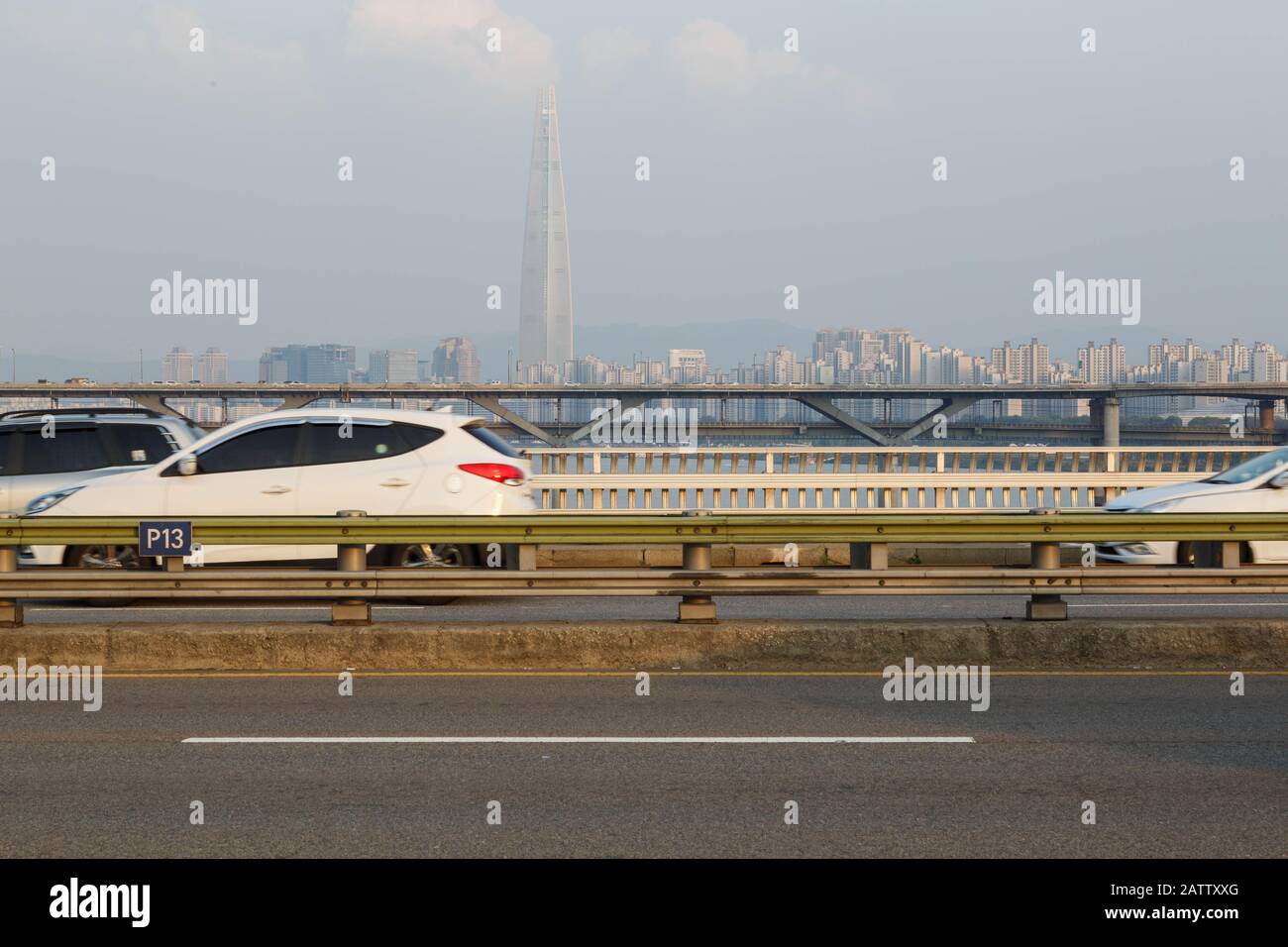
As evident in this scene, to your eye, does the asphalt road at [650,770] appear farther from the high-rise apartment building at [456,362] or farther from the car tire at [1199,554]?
the high-rise apartment building at [456,362]

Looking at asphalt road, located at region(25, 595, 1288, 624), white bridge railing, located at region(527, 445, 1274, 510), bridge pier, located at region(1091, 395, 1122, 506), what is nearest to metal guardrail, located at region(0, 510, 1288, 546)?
asphalt road, located at region(25, 595, 1288, 624)

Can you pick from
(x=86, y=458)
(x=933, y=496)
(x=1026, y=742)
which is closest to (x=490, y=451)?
(x=86, y=458)

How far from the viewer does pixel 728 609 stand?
13.1 meters

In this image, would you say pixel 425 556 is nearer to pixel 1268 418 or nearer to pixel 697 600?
pixel 697 600

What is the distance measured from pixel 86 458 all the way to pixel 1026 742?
11701mm

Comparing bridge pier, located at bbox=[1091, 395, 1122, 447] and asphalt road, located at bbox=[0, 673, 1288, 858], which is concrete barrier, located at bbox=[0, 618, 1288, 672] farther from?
bridge pier, located at bbox=[1091, 395, 1122, 447]

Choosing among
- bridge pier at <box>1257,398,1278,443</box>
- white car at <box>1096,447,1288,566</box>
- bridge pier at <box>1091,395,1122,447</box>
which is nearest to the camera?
white car at <box>1096,447,1288,566</box>

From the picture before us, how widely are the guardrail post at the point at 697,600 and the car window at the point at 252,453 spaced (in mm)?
5614

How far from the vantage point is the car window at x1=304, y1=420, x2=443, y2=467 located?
1382 centimetres

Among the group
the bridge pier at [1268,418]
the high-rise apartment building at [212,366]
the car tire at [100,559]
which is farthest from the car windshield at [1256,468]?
the high-rise apartment building at [212,366]

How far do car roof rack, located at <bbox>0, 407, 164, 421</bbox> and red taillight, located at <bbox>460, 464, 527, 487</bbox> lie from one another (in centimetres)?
442
